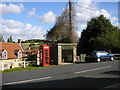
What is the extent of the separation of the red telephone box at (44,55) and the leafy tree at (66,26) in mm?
16149

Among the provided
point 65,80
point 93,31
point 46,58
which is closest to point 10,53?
point 46,58

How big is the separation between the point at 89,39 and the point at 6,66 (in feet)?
108

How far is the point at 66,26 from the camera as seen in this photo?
1496 inches

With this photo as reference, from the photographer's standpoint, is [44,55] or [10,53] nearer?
[44,55]

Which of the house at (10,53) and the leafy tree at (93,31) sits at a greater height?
the leafy tree at (93,31)

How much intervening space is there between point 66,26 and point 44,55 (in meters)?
17.8

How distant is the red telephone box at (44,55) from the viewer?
21116 millimetres

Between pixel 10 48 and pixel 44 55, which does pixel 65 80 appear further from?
pixel 10 48

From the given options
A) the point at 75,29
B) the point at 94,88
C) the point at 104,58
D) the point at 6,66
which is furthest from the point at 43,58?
the point at 75,29

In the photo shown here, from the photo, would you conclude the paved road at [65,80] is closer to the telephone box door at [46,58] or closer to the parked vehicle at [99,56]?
the telephone box door at [46,58]

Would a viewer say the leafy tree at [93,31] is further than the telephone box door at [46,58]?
Yes

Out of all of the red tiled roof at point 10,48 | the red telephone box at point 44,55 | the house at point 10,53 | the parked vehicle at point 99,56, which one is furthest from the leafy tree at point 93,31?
the red telephone box at point 44,55

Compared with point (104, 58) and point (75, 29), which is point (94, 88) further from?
point (75, 29)

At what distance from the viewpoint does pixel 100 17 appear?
5012 cm
